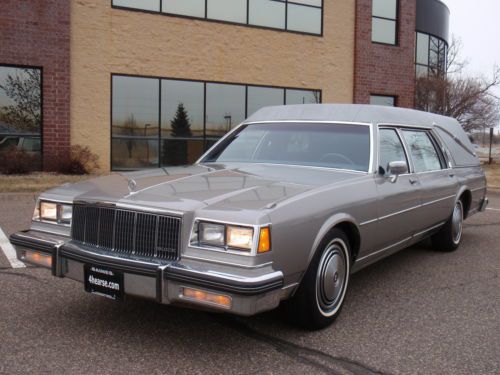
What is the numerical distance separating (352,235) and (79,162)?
11425 millimetres

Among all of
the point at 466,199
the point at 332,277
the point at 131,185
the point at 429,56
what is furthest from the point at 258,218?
the point at 429,56

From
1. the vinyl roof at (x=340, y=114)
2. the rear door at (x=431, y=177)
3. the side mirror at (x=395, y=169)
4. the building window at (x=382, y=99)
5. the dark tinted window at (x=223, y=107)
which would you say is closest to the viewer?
the side mirror at (x=395, y=169)

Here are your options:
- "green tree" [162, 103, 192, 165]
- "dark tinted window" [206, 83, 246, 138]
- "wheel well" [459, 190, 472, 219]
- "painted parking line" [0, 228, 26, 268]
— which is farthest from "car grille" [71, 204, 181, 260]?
"dark tinted window" [206, 83, 246, 138]

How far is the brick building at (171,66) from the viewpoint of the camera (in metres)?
14.1

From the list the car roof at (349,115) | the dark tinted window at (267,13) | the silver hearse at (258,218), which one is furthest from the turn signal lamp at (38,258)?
the dark tinted window at (267,13)

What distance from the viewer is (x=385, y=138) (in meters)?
5.08

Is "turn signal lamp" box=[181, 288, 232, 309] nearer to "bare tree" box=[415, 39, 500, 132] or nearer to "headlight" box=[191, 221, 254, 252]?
"headlight" box=[191, 221, 254, 252]

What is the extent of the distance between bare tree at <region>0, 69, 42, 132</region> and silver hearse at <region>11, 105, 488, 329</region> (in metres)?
10.3

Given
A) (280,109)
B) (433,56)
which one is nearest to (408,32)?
(433,56)

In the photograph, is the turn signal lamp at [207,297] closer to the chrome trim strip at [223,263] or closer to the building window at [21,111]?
the chrome trim strip at [223,263]

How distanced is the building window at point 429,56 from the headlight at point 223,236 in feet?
78.8

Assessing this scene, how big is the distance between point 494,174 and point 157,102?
11.7 meters

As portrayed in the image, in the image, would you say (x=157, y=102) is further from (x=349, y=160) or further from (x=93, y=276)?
(x=93, y=276)

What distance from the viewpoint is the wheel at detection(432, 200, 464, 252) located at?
649 centimetres
